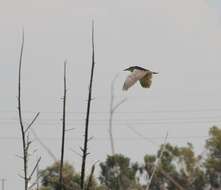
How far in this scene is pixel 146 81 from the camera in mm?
2379

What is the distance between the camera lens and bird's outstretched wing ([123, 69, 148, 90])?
221cm

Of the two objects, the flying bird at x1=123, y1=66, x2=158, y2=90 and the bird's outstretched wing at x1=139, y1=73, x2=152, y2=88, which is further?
the bird's outstretched wing at x1=139, y1=73, x2=152, y2=88

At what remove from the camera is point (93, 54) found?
107 inches

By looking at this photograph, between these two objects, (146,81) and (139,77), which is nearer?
(139,77)

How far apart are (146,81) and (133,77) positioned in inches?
5.4

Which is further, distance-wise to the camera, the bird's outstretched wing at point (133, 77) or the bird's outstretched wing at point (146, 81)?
the bird's outstretched wing at point (146, 81)

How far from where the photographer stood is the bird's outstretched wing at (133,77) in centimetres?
221

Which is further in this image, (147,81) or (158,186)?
(147,81)

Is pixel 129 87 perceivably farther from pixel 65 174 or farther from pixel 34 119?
pixel 65 174

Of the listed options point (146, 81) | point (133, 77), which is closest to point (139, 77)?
point (133, 77)

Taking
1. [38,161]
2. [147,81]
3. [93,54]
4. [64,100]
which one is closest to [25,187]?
[38,161]

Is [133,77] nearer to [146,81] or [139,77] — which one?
[139,77]

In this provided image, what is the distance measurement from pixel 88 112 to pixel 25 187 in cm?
68

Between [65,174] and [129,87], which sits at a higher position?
[129,87]
